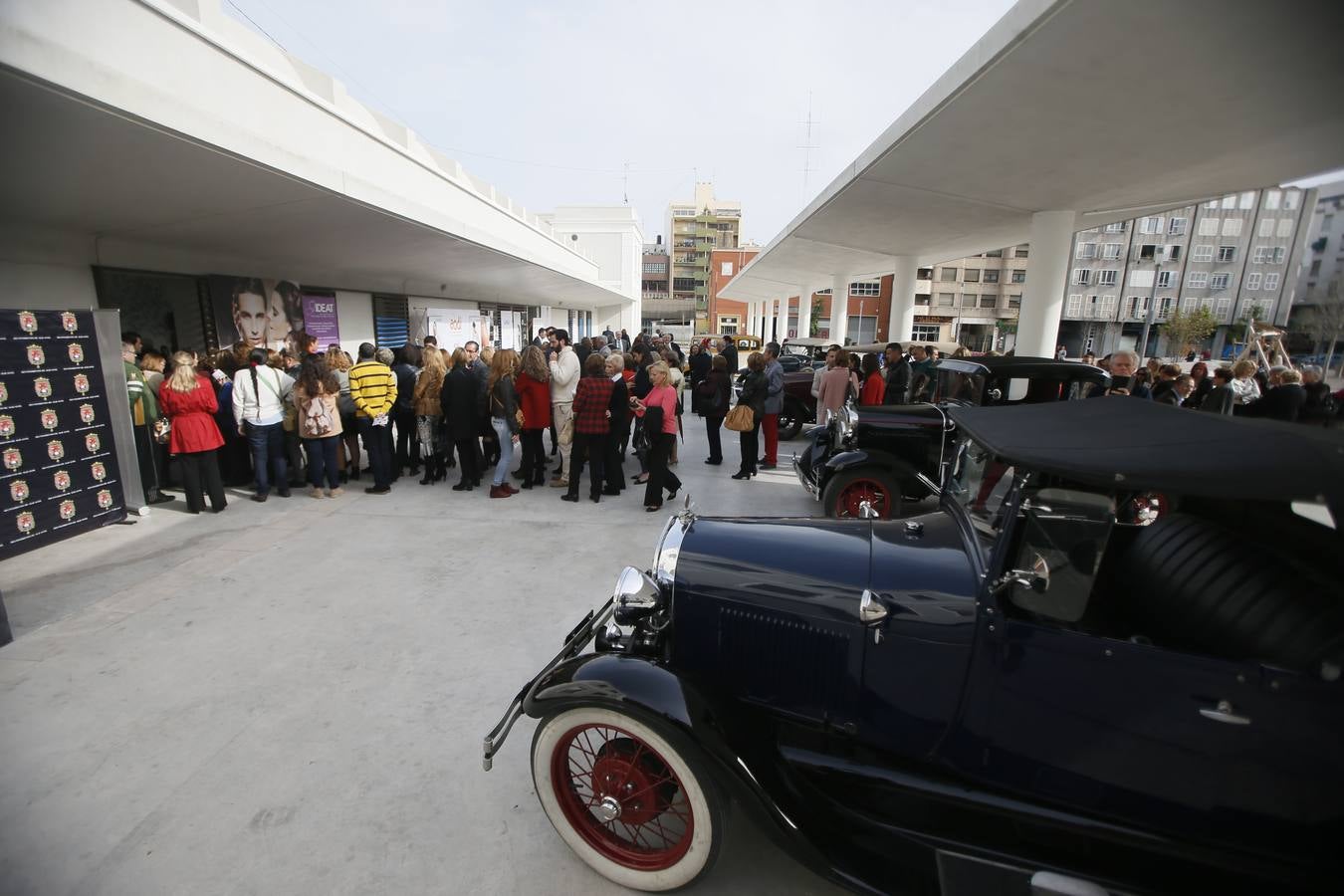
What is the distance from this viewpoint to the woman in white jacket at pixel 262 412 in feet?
21.3

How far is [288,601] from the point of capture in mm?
4449

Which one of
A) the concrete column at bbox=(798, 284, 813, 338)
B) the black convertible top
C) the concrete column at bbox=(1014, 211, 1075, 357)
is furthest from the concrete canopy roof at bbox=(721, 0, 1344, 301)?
the concrete column at bbox=(798, 284, 813, 338)

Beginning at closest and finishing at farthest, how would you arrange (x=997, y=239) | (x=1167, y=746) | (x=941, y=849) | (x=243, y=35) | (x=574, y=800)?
(x=1167, y=746) < (x=941, y=849) < (x=574, y=800) < (x=243, y=35) < (x=997, y=239)

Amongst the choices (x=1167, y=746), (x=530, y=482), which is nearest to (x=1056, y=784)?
(x=1167, y=746)

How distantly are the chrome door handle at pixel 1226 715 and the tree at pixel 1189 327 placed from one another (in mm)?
52136

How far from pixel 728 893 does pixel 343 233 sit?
919 cm

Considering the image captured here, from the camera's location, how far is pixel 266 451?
6820 millimetres

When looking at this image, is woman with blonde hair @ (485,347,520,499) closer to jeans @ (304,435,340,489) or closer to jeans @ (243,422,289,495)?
jeans @ (304,435,340,489)

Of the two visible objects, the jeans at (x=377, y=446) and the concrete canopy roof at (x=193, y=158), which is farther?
the jeans at (x=377, y=446)

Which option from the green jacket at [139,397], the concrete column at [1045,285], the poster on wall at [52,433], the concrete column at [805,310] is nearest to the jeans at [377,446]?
the green jacket at [139,397]

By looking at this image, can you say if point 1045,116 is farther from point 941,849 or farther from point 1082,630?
point 941,849

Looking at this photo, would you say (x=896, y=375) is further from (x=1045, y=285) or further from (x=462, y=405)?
(x=462, y=405)

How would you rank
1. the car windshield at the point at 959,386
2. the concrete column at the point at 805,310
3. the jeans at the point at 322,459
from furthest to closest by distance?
the concrete column at the point at 805,310
the jeans at the point at 322,459
the car windshield at the point at 959,386

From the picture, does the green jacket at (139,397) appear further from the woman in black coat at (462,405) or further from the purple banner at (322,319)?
the purple banner at (322,319)
